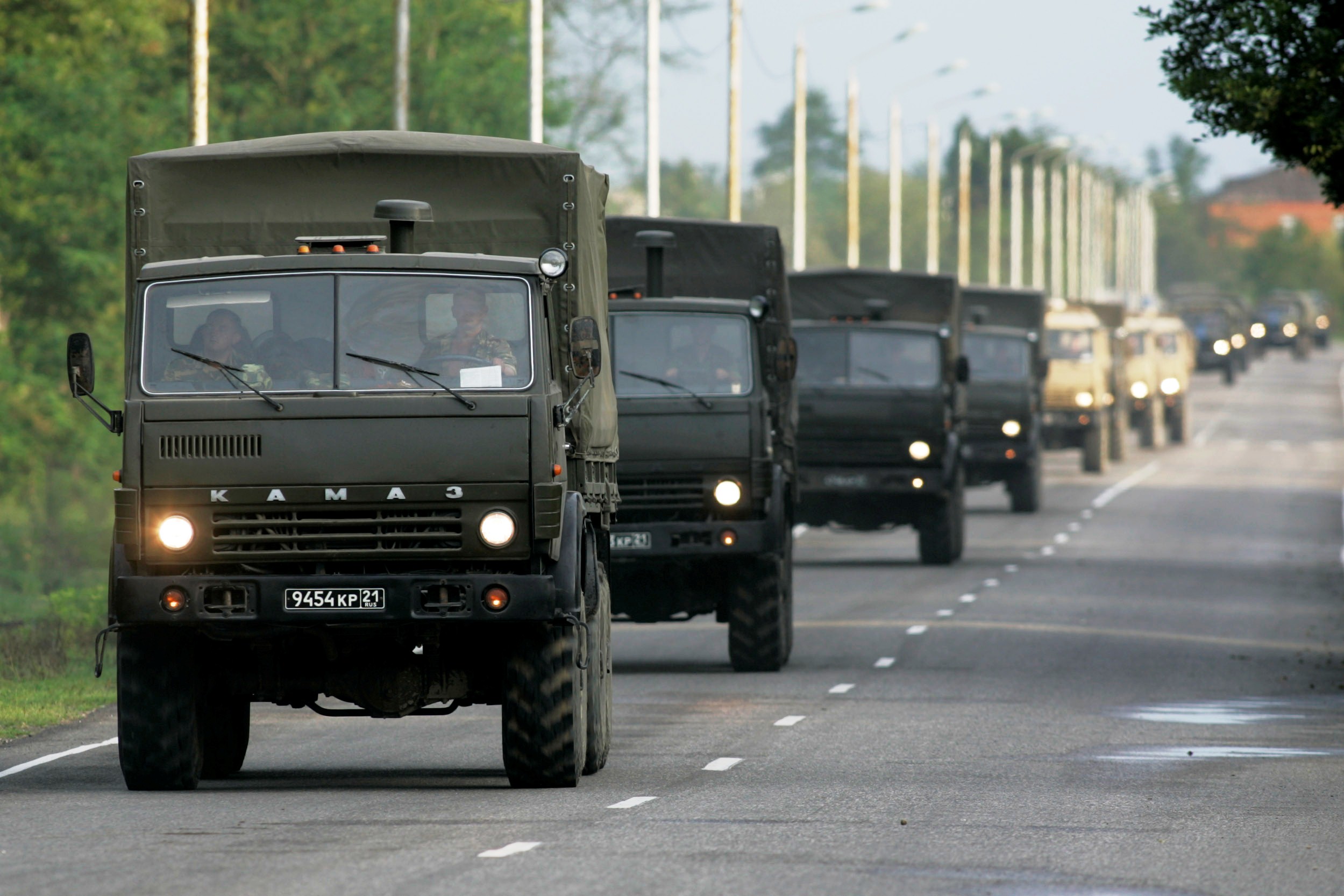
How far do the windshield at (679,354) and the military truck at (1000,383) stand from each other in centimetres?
1931

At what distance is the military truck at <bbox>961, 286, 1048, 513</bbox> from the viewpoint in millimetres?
38781

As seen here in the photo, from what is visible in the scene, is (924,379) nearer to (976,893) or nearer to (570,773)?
(570,773)

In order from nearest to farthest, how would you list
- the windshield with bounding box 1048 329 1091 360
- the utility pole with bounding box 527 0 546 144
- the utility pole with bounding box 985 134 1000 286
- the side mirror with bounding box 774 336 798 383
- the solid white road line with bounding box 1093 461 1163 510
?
the side mirror with bounding box 774 336 798 383 < the utility pole with bounding box 527 0 546 144 < the solid white road line with bounding box 1093 461 1163 510 < the windshield with bounding box 1048 329 1091 360 < the utility pole with bounding box 985 134 1000 286

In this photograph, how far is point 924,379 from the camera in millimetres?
28969

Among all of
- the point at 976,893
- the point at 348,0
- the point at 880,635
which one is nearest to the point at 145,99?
the point at 348,0

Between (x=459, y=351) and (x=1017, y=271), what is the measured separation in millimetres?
92290

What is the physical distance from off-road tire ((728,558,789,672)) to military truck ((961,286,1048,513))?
18855 millimetres

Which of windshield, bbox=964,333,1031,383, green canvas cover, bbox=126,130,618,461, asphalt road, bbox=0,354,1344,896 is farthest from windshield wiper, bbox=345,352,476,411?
windshield, bbox=964,333,1031,383

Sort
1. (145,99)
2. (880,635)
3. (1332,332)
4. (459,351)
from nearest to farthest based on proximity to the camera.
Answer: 1. (459,351)
2. (880,635)
3. (145,99)
4. (1332,332)

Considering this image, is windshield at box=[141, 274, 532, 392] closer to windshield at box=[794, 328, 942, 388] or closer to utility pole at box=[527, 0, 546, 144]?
windshield at box=[794, 328, 942, 388]

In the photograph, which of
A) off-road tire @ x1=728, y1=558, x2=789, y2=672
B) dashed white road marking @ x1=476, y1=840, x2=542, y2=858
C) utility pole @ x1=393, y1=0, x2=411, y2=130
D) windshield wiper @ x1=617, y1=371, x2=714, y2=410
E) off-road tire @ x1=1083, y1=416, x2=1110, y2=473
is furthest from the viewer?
off-road tire @ x1=1083, y1=416, x2=1110, y2=473

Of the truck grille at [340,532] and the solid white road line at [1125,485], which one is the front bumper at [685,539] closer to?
the truck grille at [340,532]

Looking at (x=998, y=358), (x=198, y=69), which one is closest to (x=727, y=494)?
(x=198, y=69)

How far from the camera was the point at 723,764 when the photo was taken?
13695 millimetres
